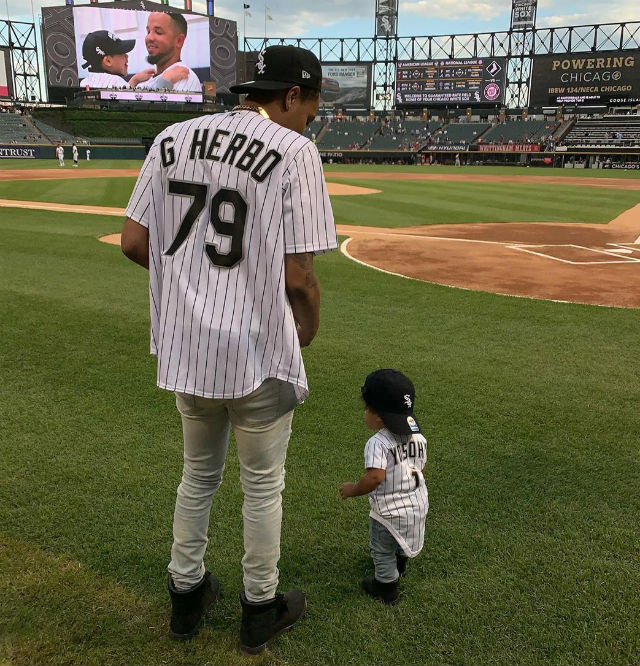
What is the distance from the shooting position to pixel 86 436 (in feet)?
13.5

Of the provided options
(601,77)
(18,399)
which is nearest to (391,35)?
(601,77)

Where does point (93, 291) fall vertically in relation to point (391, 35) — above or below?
below

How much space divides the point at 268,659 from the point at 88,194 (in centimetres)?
2067

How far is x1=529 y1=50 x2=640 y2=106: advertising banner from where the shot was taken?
182 ft

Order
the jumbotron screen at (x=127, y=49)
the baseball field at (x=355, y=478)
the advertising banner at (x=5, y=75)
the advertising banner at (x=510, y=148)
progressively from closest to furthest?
the baseball field at (x=355, y=478) → the advertising banner at (x=510, y=148) → the jumbotron screen at (x=127, y=49) → the advertising banner at (x=5, y=75)

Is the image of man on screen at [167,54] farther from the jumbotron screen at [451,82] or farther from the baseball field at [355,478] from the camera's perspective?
the baseball field at [355,478]

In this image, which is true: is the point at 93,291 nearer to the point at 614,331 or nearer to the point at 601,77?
the point at 614,331

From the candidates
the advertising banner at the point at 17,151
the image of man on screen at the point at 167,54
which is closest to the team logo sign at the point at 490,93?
the image of man on screen at the point at 167,54

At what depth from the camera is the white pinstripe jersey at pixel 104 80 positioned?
2279 inches

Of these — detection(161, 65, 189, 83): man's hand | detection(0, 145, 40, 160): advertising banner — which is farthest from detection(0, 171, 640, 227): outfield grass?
detection(161, 65, 189, 83): man's hand

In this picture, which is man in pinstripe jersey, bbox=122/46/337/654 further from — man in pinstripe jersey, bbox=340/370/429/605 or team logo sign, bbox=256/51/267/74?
man in pinstripe jersey, bbox=340/370/429/605

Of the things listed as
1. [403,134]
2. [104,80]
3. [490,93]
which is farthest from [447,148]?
[104,80]

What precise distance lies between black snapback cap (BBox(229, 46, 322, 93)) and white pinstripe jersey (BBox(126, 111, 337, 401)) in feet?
0.42

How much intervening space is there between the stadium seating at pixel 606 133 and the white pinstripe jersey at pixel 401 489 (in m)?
57.4
